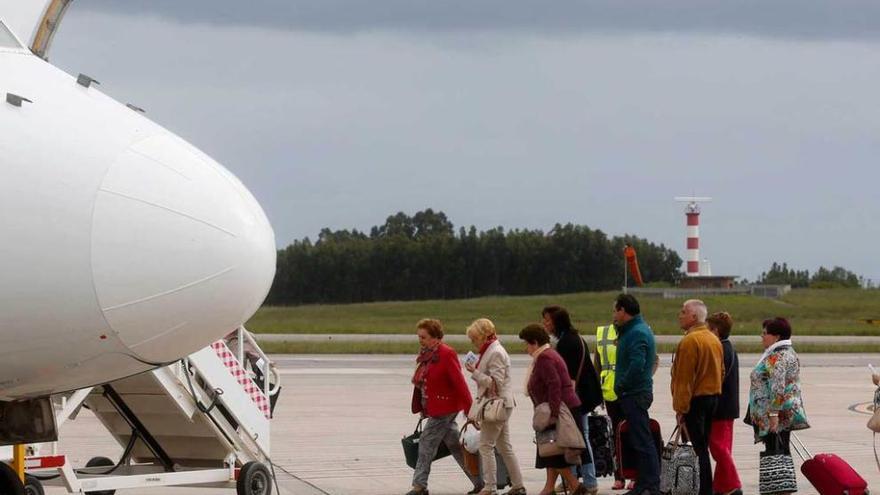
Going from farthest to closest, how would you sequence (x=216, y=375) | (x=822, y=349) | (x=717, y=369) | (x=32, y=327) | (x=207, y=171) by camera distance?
(x=822, y=349)
(x=717, y=369)
(x=216, y=375)
(x=207, y=171)
(x=32, y=327)

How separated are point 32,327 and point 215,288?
0.96m

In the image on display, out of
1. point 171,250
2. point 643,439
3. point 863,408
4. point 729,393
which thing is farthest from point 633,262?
point 171,250

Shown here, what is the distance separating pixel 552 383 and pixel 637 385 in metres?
0.78

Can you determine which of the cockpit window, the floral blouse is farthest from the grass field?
the cockpit window

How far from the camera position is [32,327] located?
730 cm

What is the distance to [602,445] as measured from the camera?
14.0 meters

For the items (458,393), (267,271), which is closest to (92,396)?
(458,393)

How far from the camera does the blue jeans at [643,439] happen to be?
42.9 ft

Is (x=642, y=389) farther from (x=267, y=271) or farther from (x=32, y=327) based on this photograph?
(x=32, y=327)

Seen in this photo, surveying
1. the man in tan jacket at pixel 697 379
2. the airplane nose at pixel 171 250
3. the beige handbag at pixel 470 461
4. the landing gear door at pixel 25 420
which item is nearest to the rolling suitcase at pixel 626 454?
the man in tan jacket at pixel 697 379

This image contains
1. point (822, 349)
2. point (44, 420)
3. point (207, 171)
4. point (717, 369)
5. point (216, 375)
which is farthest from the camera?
point (822, 349)

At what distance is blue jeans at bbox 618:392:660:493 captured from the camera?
42.9ft

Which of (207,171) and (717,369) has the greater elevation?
(207,171)

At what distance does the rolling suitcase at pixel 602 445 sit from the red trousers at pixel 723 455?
1.14 meters
